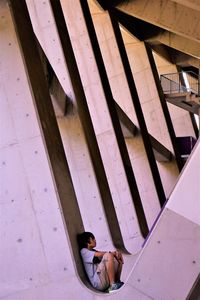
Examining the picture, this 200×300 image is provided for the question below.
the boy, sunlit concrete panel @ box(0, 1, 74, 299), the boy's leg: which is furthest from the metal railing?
the boy's leg

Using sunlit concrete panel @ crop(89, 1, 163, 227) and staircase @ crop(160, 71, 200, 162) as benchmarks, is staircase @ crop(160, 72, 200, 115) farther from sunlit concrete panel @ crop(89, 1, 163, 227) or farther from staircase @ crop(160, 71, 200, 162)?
sunlit concrete panel @ crop(89, 1, 163, 227)

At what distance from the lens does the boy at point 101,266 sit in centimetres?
847

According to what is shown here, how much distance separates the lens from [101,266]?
8.48 m

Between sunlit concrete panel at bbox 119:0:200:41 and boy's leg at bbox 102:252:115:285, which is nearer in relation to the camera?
boy's leg at bbox 102:252:115:285

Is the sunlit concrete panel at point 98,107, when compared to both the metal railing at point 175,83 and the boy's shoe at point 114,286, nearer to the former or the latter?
the boy's shoe at point 114,286

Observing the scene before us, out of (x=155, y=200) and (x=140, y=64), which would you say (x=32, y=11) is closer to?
(x=155, y=200)

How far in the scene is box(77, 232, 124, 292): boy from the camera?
8469mm

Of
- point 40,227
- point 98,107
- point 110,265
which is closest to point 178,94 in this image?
point 98,107

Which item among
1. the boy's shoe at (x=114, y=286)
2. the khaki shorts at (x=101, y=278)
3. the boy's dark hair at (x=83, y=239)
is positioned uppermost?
the boy's dark hair at (x=83, y=239)

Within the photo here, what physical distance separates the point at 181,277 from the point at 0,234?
2736 mm

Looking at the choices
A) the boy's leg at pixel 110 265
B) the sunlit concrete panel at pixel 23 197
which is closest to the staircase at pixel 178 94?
the sunlit concrete panel at pixel 23 197

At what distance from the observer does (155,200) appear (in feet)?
74.7

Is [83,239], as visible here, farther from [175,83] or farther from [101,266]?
[175,83]

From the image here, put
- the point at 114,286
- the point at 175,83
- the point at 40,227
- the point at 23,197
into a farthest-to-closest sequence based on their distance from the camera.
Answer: the point at 175,83
the point at 23,197
the point at 40,227
the point at 114,286
